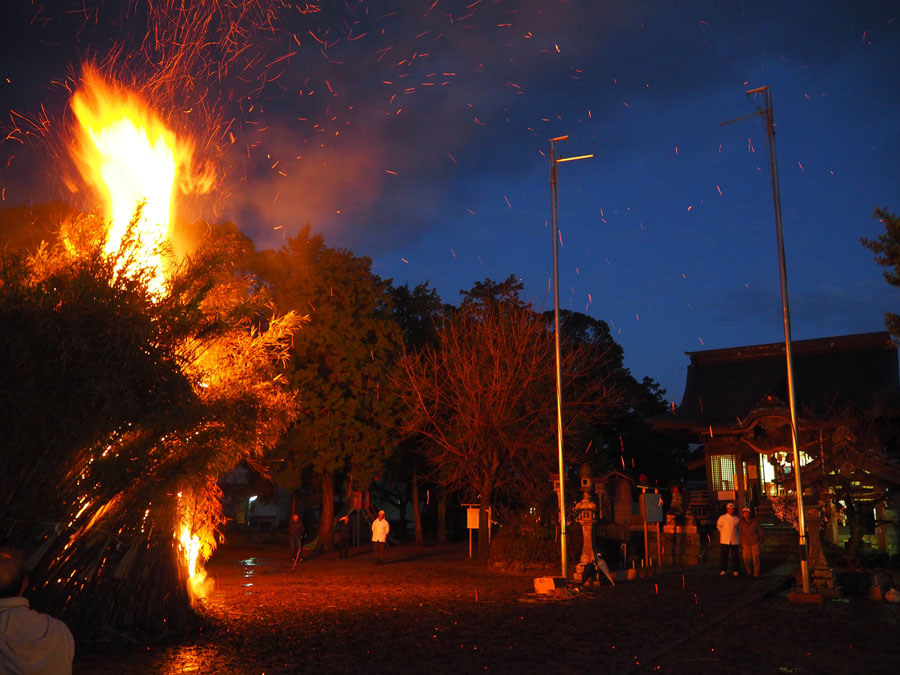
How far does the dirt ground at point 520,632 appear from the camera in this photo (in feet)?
29.0

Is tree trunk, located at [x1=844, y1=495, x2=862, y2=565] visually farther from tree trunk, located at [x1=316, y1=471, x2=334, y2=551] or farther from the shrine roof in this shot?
tree trunk, located at [x1=316, y1=471, x2=334, y2=551]

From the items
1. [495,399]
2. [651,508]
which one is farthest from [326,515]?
[651,508]

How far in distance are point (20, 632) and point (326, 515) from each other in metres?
28.1

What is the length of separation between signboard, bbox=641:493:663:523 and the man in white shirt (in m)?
17.6

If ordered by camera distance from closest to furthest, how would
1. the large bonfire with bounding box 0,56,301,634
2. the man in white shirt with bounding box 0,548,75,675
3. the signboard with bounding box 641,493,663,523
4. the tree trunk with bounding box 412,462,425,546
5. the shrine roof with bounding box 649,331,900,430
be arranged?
the man in white shirt with bounding box 0,548,75,675 < the large bonfire with bounding box 0,56,301,634 < the signboard with bounding box 641,493,663,523 < the shrine roof with bounding box 649,331,900,430 < the tree trunk with bounding box 412,462,425,546

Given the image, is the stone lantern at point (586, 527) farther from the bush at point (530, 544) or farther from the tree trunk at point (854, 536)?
the tree trunk at point (854, 536)

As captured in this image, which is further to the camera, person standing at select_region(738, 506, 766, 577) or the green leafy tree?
the green leafy tree

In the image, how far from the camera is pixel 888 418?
2689cm

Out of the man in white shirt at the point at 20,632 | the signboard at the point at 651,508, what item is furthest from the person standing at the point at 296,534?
the man in white shirt at the point at 20,632

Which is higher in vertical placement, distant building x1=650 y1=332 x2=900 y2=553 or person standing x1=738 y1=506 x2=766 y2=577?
distant building x1=650 y1=332 x2=900 y2=553

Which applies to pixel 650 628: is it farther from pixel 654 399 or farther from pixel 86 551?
pixel 654 399

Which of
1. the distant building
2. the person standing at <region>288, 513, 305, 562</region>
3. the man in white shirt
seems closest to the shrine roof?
the distant building

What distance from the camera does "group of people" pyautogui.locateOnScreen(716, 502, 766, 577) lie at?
58.3ft

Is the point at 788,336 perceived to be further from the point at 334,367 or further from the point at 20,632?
the point at 334,367
